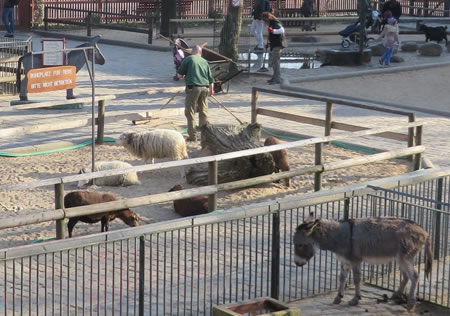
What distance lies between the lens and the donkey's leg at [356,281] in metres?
8.90

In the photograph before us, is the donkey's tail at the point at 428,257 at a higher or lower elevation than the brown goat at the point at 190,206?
higher

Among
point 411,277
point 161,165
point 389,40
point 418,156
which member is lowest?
point 411,277

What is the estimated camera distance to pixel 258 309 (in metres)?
8.47

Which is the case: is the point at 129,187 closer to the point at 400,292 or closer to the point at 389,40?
the point at 400,292

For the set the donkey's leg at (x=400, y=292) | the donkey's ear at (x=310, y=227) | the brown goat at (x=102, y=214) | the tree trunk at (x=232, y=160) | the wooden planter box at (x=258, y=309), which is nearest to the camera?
the wooden planter box at (x=258, y=309)

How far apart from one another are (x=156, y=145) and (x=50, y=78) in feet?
6.13

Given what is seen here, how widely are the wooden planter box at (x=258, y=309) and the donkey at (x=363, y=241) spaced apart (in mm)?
502

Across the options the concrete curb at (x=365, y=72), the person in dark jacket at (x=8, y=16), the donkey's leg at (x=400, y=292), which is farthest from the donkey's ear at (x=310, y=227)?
the person in dark jacket at (x=8, y=16)

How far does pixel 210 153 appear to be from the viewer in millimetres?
14594

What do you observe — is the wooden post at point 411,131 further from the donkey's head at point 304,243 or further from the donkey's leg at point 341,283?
the donkey's head at point 304,243

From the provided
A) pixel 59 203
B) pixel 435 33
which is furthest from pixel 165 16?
pixel 59 203

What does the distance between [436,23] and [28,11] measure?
15.3 m

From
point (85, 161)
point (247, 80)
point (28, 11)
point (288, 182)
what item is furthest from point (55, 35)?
point (288, 182)

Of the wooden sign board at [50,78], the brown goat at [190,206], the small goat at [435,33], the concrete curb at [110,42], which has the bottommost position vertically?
the brown goat at [190,206]
